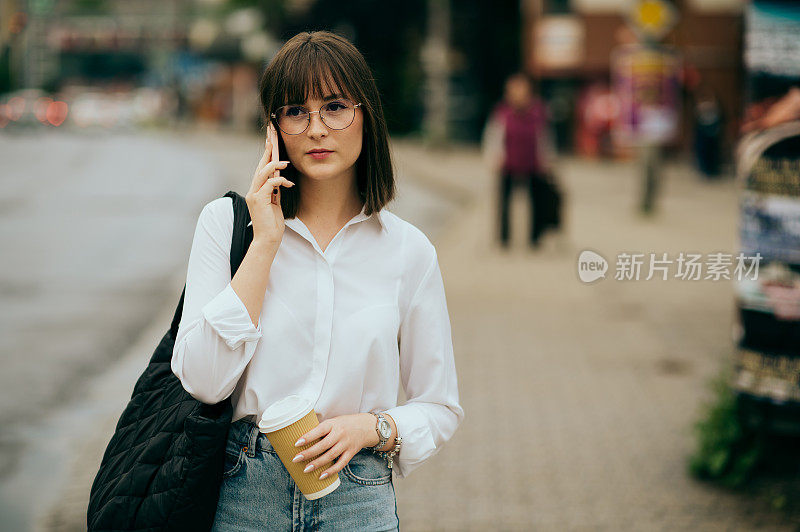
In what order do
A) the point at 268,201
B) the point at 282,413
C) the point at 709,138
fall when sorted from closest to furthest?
the point at 282,413, the point at 268,201, the point at 709,138

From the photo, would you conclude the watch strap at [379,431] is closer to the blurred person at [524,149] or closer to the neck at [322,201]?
the neck at [322,201]

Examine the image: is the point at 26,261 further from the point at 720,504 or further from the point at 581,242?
the point at 720,504

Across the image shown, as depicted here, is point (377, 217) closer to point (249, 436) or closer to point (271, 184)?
point (271, 184)

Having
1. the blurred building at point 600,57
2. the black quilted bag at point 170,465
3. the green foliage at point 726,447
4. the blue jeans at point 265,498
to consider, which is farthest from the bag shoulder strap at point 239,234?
the blurred building at point 600,57

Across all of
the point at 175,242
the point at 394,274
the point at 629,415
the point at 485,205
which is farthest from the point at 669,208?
the point at 394,274

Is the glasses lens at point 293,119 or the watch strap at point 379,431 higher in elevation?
the glasses lens at point 293,119

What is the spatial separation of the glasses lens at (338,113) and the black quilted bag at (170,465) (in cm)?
25

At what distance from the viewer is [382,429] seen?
6.69 ft

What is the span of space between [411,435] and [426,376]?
0.15m

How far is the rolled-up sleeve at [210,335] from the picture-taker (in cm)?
187

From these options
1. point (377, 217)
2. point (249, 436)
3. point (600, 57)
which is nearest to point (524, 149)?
point (377, 217)

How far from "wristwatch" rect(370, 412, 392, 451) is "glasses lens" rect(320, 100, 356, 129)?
61cm

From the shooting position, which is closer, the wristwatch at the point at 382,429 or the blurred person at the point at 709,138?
the wristwatch at the point at 382,429

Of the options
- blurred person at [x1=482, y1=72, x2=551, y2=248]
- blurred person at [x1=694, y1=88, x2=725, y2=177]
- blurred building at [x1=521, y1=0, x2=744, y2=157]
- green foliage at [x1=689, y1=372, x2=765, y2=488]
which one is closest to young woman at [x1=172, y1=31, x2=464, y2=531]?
green foliage at [x1=689, y1=372, x2=765, y2=488]
